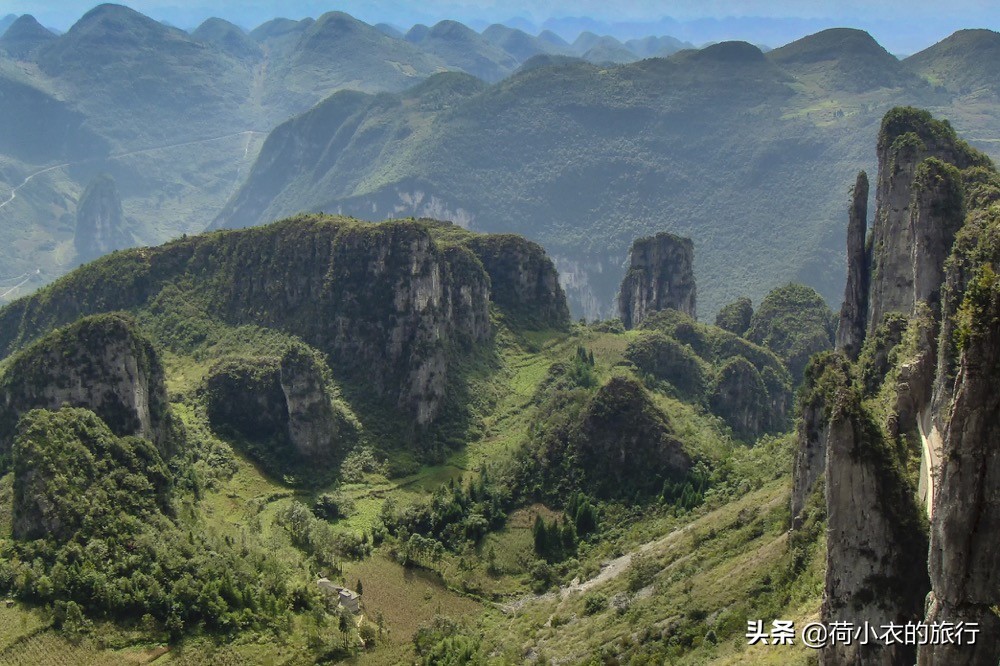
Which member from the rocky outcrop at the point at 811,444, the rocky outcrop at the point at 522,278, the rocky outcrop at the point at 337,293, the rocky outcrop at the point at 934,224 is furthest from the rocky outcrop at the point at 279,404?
the rocky outcrop at the point at 934,224

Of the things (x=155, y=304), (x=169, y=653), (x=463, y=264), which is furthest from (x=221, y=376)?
(x=169, y=653)

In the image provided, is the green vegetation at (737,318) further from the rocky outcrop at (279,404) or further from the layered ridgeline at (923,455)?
the layered ridgeline at (923,455)

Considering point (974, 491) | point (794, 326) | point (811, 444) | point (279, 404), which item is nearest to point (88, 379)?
point (279, 404)

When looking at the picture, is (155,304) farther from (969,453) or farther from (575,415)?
(969,453)

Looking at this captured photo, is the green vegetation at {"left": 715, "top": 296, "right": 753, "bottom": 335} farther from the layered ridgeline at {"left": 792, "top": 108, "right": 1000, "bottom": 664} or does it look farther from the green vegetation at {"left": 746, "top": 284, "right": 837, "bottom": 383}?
the layered ridgeline at {"left": 792, "top": 108, "right": 1000, "bottom": 664}

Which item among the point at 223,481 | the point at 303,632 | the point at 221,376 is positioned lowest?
the point at 303,632

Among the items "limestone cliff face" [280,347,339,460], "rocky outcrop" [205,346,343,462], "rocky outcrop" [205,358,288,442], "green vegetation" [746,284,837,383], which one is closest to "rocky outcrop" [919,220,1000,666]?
"limestone cliff face" [280,347,339,460]

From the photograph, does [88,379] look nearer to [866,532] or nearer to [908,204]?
[866,532]

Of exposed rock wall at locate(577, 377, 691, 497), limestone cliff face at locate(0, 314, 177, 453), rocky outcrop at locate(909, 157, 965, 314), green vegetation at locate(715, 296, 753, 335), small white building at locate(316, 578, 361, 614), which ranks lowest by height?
small white building at locate(316, 578, 361, 614)
